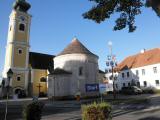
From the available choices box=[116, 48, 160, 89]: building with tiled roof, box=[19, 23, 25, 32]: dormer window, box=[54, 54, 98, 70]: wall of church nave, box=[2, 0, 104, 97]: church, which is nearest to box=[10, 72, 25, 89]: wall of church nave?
box=[2, 0, 104, 97]: church

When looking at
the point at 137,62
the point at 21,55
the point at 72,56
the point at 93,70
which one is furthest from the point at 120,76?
the point at 21,55

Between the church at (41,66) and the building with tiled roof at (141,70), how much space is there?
6.20 metres

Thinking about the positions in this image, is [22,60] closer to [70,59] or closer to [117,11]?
[70,59]

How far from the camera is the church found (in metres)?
43.6

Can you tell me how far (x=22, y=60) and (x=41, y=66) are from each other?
261 inches

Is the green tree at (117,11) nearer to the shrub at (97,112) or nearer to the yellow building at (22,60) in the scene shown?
the shrub at (97,112)

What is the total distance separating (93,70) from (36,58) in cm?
2449

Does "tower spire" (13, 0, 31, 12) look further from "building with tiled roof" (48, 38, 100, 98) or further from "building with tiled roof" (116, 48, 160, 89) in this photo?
"building with tiled roof" (116, 48, 160, 89)

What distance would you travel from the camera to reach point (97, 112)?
1077 cm

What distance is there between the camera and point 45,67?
211ft

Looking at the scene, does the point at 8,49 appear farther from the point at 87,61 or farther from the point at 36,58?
the point at 87,61

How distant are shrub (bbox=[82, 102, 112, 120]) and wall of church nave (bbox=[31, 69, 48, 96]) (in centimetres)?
4924

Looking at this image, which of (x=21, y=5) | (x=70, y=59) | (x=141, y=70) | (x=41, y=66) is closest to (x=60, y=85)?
(x=70, y=59)

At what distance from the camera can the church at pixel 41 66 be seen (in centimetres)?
4356
